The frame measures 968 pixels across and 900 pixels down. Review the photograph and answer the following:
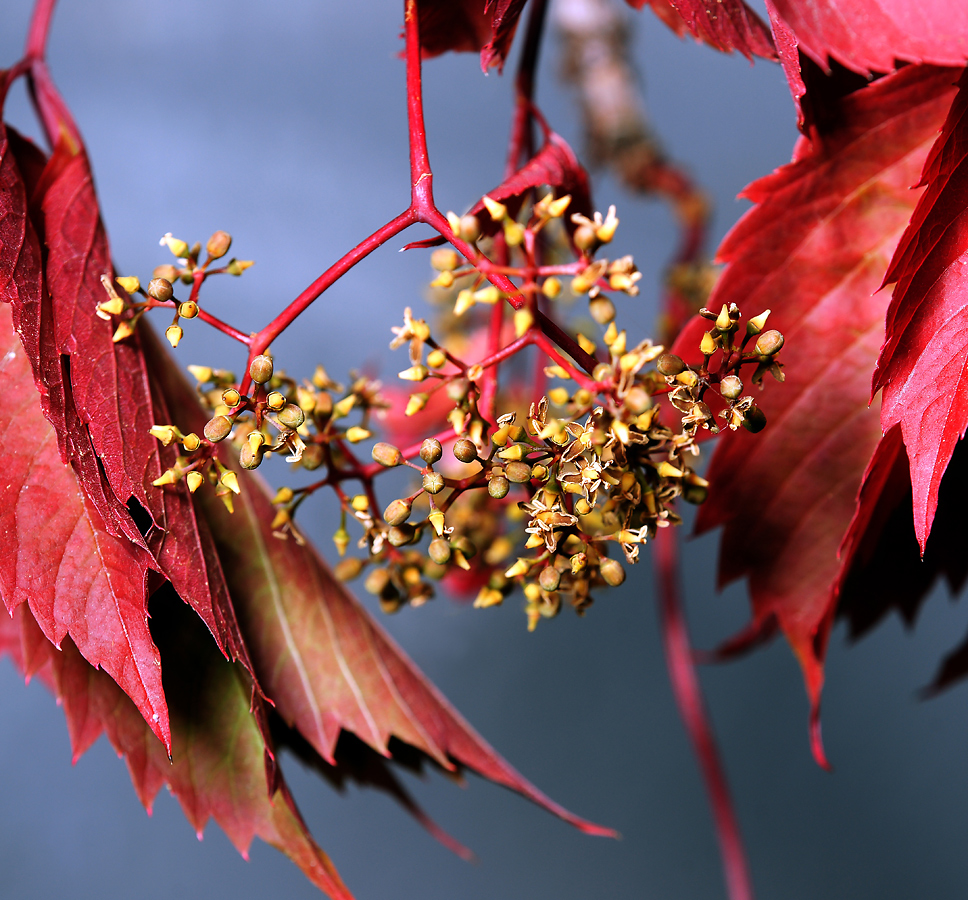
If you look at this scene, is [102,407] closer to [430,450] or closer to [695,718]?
[430,450]

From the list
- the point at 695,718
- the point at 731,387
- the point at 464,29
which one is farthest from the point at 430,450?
the point at 695,718

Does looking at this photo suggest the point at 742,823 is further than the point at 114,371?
Yes

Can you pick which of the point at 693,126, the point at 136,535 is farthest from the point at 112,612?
the point at 693,126

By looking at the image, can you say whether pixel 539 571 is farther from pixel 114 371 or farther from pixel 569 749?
pixel 569 749

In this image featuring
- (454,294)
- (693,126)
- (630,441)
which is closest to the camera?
(630,441)

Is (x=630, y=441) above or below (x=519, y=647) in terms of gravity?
above

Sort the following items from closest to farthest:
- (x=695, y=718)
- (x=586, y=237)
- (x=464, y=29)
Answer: (x=586, y=237) → (x=464, y=29) → (x=695, y=718)
